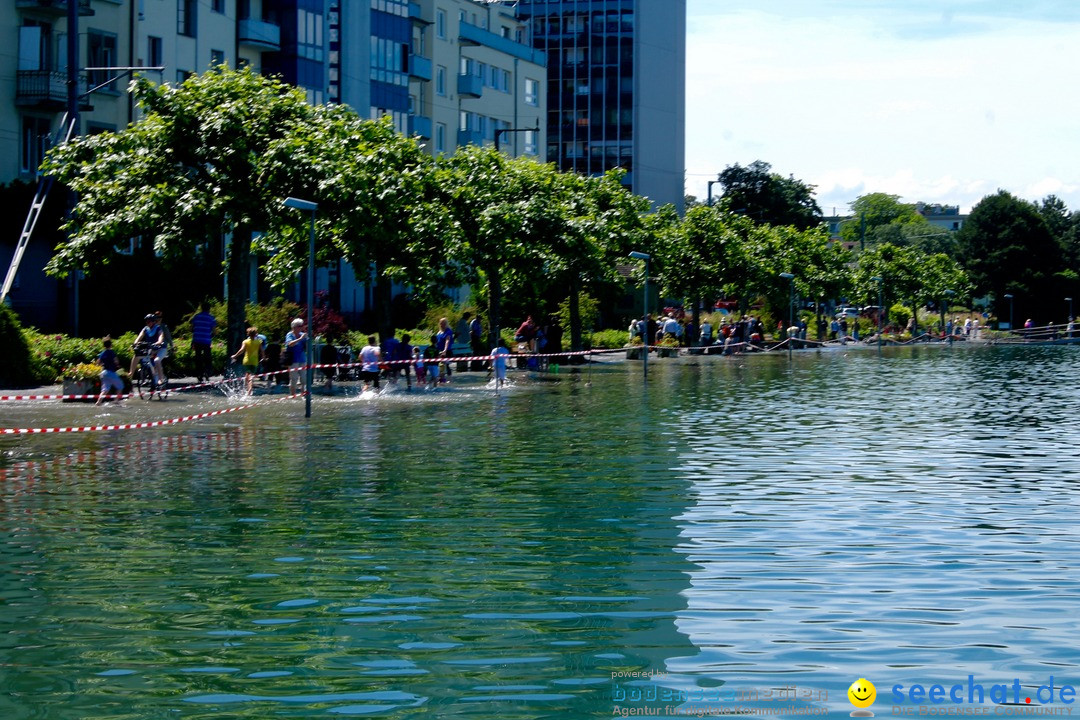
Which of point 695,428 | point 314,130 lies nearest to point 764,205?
point 314,130

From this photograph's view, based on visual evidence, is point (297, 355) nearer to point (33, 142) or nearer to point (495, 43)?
point (33, 142)

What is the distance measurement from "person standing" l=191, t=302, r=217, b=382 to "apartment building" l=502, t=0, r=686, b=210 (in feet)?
308

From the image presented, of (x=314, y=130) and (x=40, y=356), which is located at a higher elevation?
(x=314, y=130)

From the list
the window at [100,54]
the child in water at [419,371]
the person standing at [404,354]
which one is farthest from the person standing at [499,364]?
the window at [100,54]

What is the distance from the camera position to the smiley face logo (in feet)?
26.6

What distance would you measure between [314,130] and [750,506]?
2290 cm

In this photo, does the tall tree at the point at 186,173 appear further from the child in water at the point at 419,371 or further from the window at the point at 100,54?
the window at the point at 100,54

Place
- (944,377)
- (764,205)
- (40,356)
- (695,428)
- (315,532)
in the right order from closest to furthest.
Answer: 1. (315,532)
2. (695,428)
3. (40,356)
4. (944,377)
5. (764,205)

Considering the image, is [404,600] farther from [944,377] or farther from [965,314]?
[965,314]

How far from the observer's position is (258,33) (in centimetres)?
6319

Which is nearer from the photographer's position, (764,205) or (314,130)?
(314,130)

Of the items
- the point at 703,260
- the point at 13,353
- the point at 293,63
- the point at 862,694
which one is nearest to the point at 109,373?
the point at 13,353

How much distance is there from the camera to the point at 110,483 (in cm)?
1788

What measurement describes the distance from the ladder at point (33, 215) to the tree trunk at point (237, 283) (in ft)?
17.2
